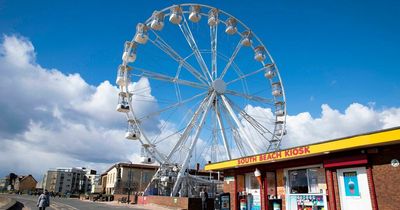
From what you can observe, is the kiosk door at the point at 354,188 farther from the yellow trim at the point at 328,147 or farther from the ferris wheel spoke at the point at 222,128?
the ferris wheel spoke at the point at 222,128

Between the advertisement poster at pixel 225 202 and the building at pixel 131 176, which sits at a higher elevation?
the building at pixel 131 176

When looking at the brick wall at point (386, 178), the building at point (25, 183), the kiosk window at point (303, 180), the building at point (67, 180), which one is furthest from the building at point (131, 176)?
the building at point (25, 183)

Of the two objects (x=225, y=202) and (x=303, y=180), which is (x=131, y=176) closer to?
(x=225, y=202)

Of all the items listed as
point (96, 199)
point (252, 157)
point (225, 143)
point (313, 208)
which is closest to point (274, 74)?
point (225, 143)

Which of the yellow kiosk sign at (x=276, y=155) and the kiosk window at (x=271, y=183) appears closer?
the yellow kiosk sign at (x=276, y=155)

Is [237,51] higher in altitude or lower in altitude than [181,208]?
higher

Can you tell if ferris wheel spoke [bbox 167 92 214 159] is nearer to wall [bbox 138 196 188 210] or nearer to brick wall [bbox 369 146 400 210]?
wall [bbox 138 196 188 210]

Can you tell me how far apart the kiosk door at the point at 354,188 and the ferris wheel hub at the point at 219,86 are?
1689 cm

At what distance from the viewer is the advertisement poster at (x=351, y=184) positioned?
1303cm

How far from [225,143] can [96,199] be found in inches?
1120

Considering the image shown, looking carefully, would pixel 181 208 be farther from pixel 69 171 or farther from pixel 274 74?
pixel 69 171

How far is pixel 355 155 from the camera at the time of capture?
1308 cm

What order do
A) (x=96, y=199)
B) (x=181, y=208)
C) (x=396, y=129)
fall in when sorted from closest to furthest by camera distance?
(x=396, y=129) < (x=181, y=208) < (x=96, y=199)

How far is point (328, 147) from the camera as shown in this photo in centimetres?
1365
